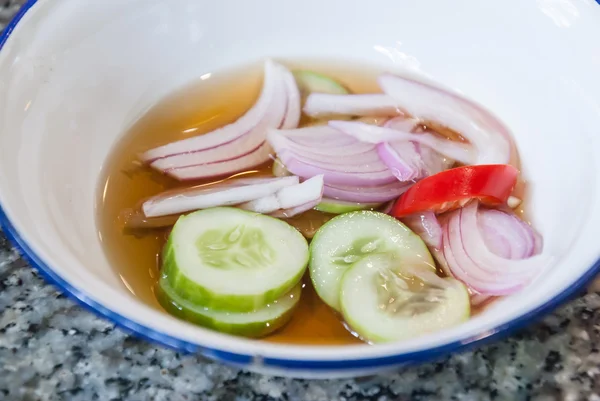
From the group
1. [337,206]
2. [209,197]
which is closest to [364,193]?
[337,206]

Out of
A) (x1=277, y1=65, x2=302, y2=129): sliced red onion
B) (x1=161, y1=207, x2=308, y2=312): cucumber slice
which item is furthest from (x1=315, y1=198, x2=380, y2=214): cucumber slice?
(x1=277, y1=65, x2=302, y2=129): sliced red onion

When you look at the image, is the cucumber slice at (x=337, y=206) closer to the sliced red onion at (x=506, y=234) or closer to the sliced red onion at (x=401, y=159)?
the sliced red onion at (x=401, y=159)

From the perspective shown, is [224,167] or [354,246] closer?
[354,246]

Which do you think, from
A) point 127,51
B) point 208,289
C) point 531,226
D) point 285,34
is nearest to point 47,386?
point 208,289

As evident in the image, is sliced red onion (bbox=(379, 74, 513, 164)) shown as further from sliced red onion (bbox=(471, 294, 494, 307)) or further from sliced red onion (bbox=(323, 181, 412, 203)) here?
sliced red onion (bbox=(471, 294, 494, 307))

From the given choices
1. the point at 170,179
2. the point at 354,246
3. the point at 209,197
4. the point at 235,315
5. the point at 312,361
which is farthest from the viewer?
the point at 170,179

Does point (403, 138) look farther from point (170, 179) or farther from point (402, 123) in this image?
point (170, 179)

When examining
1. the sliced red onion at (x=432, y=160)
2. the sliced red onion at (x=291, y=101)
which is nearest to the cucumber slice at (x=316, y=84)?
the sliced red onion at (x=291, y=101)
